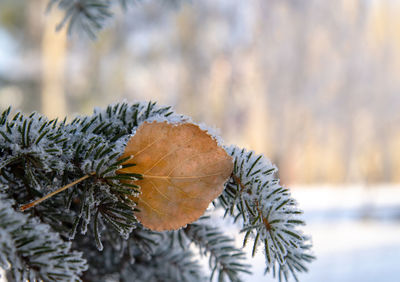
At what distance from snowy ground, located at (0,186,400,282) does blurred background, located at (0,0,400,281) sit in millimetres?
51

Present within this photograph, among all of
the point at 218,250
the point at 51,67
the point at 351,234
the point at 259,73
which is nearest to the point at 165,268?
the point at 218,250

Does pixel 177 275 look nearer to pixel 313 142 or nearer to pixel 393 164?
pixel 313 142

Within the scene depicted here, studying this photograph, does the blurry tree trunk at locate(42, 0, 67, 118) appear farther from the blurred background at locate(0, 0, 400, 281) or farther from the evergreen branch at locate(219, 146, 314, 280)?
the evergreen branch at locate(219, 146, 314, 280)

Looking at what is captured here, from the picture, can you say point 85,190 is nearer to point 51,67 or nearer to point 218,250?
point 218,250

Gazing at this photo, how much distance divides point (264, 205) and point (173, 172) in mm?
58

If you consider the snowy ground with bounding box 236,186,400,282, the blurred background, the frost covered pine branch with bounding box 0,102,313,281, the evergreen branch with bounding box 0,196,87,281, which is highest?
the blurred background

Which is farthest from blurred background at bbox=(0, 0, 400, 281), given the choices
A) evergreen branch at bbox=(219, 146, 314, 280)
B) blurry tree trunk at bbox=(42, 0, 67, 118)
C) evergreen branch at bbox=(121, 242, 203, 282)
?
evergreen branch at bbox=(219, 146, 314, 280)

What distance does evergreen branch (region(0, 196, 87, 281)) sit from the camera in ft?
0.56

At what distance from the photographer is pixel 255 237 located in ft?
0.75

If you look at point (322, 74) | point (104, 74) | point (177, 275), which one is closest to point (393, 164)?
point (322, 74)

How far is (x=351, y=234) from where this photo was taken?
4711 mm

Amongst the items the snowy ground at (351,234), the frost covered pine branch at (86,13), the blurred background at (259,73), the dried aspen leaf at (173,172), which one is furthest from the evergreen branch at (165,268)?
the blurred background at (259,73)

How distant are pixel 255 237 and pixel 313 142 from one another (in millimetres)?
6609

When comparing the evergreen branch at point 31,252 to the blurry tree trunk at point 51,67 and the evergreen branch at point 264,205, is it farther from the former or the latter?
the blurry tree trunk at point 51,67
